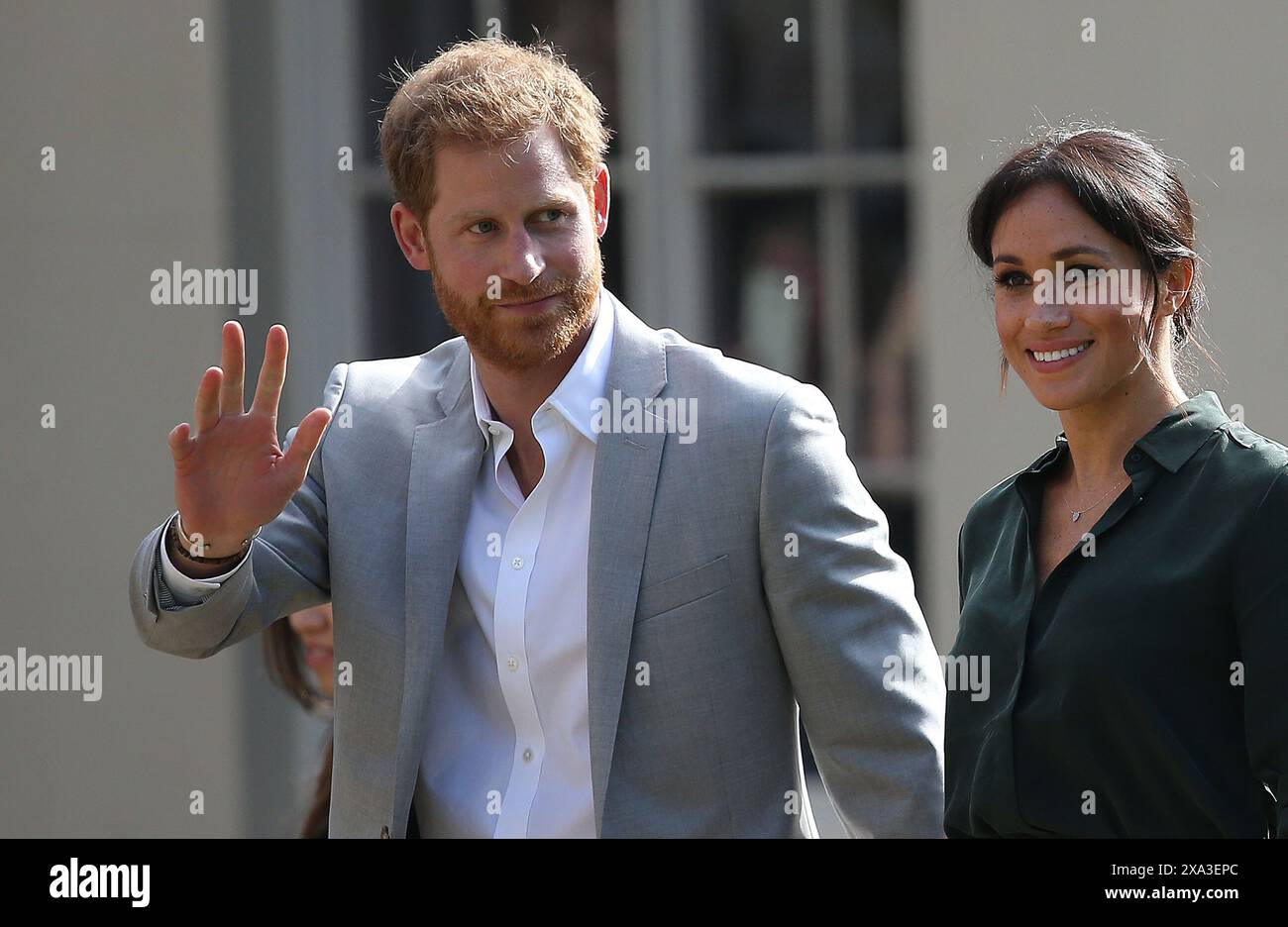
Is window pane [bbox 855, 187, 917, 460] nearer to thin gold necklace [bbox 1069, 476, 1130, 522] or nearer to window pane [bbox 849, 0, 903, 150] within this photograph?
window pane [bbox 849, 0, 903, 150]

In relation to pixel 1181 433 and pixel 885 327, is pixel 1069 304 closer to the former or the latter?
pixel 1181 433

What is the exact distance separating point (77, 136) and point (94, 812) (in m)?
2.23

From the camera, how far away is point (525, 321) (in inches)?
109

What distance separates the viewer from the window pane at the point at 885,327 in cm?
498

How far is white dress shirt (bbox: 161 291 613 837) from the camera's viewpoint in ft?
8.89

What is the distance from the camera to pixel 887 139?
4.94 m

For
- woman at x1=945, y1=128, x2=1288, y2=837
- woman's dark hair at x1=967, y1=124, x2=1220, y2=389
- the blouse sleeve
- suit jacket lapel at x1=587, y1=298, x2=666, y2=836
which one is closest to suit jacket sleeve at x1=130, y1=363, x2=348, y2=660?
suit jacket lapel at x1=587, y1=298, x2=666, y2=836

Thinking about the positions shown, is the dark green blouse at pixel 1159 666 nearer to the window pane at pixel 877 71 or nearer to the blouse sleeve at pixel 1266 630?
the blouse sleeve at pixel 1266 630

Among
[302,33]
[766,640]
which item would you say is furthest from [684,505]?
[302,33]

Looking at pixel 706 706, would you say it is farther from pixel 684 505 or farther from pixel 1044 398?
pixel 1044 398

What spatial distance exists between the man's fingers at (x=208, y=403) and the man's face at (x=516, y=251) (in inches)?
16.8

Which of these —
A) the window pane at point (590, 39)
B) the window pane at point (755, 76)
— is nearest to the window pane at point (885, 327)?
Answer: the window pane at point (755, 76)
